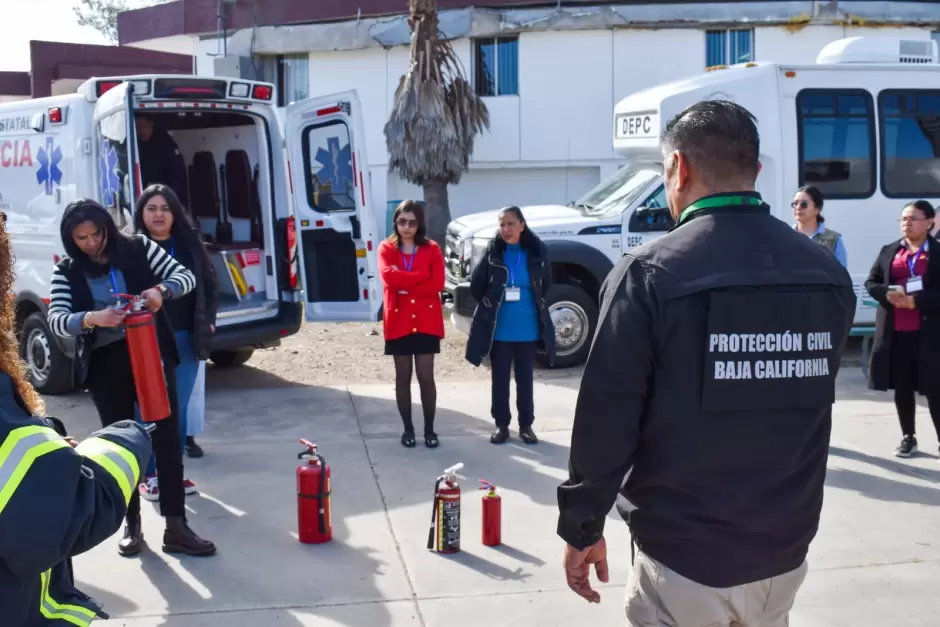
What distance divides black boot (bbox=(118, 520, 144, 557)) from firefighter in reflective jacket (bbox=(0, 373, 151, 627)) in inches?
121

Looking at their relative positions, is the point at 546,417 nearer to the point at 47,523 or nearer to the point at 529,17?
the point at 47,523

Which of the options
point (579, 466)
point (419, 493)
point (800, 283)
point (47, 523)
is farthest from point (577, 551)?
point (419, 493)

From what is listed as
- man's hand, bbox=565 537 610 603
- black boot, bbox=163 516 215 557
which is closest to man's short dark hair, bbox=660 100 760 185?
man's hand, bbox=565 537 610 603

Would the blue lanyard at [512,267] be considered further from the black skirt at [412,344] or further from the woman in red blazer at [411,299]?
the black skirt at [412,344]

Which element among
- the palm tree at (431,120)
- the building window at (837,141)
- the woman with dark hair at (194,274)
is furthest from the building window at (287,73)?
the woman with dark hair at (194,274)

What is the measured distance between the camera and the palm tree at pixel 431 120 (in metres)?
17.1

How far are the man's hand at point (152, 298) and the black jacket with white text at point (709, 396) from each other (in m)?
2.93

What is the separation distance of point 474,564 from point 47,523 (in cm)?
347

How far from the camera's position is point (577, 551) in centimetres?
271

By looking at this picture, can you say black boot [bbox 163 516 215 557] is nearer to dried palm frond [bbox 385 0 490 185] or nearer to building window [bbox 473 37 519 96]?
dried palm frond [bbox 385 0 490 185]

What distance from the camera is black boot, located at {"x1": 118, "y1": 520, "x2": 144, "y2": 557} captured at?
206 inches

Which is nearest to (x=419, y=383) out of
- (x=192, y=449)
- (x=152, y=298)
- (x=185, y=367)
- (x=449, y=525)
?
(x=192, y=449)

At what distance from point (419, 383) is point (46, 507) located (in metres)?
5.46

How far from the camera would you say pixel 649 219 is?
1027 cm
